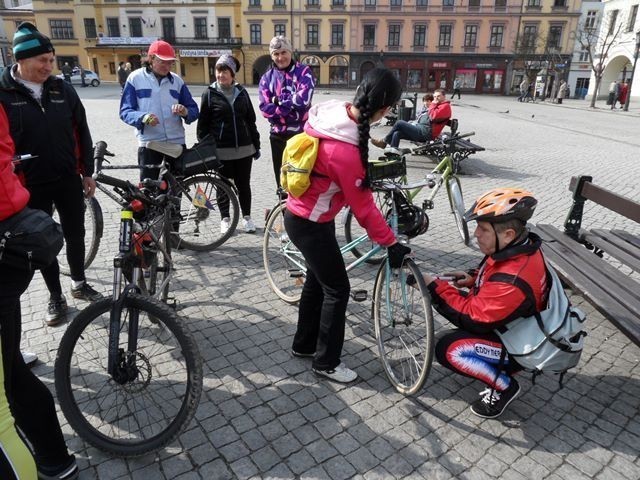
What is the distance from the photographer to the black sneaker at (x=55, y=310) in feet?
11.8

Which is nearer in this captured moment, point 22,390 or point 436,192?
point 22,390

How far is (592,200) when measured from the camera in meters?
4.12

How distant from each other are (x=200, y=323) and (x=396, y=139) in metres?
6.84

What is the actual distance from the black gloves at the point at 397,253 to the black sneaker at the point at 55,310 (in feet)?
8.71

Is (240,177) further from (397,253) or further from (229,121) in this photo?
(397,253)

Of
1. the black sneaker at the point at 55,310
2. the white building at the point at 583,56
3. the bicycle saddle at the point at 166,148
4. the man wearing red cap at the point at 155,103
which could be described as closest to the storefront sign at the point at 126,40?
the white building at the point at 583,56

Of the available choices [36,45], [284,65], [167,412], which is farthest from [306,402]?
[284,65]

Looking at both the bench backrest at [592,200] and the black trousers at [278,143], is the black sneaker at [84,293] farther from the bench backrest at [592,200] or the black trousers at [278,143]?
the bench backrest at [592,200]

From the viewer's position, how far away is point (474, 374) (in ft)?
9.02

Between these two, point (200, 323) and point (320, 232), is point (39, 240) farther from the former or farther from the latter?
point (200, 323)

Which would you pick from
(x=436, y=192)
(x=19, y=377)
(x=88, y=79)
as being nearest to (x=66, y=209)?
(x=19, y=377)

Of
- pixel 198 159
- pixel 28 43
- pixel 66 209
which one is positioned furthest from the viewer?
pixel 198 159

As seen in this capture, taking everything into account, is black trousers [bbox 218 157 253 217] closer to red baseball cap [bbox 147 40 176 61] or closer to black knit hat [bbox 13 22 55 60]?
red baseball cap [bbox 147 40 176 61]

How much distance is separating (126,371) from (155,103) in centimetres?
308
